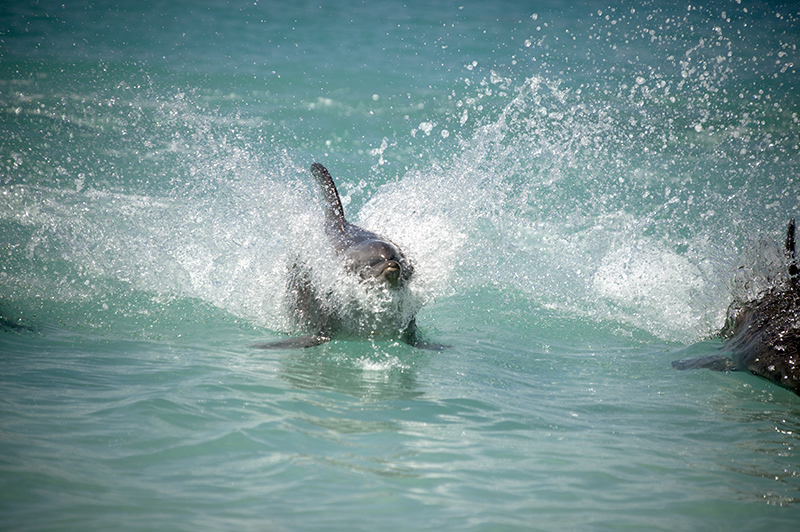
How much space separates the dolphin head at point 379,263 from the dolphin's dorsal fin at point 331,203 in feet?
2.93

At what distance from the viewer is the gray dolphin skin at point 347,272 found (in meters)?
6.37

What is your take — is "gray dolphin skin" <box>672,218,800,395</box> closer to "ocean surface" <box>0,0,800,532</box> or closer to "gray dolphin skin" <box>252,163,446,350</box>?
"ocean surface" <box>0,0,800,532</box>

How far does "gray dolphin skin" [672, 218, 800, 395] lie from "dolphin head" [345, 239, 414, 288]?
314 cm

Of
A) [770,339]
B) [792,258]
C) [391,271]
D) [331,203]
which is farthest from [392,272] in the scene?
[792,258]

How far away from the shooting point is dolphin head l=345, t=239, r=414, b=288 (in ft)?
20.1

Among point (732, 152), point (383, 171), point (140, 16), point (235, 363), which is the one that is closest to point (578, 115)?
point (732, 152)

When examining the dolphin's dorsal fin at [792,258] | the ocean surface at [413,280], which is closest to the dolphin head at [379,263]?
the ocean surface at [413,280]

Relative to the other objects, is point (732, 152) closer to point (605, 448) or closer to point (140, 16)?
point (605, 448)

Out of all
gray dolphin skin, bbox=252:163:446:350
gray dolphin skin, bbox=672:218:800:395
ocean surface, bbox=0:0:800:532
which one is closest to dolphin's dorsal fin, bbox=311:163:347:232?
gray dolphin skin, bbox=252:163:446:350

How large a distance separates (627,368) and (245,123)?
1386 centimetres

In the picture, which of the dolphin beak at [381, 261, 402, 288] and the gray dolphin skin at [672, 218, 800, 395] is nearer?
the dolphin beak at [381, 261, 402, 288]

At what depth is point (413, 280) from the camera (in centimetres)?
693

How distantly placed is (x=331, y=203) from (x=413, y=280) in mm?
1692

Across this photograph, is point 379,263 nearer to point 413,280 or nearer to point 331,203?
point 413,280
